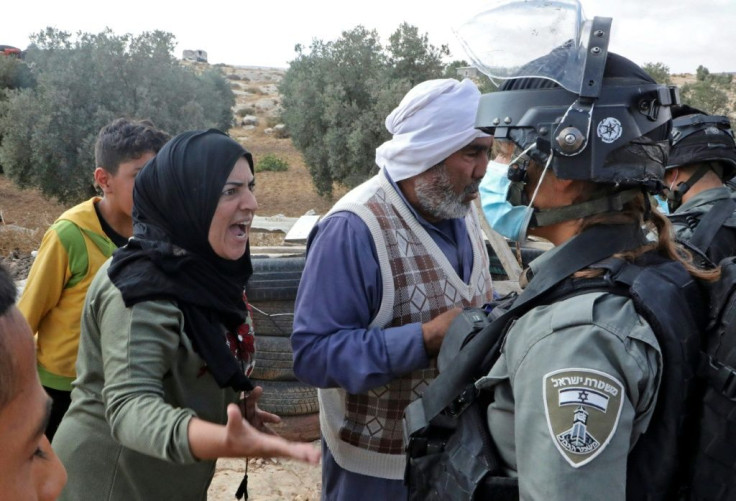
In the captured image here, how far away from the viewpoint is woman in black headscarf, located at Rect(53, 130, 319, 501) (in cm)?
177

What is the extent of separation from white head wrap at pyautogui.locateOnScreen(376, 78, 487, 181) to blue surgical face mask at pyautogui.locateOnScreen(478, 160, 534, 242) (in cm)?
28

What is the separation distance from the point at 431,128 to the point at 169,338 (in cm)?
124

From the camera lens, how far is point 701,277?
1.58 metres

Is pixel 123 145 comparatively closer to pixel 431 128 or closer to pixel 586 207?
pixel 431 128

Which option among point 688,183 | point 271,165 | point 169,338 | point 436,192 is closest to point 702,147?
point 688,183

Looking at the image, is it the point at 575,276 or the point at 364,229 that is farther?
the point at 364,229

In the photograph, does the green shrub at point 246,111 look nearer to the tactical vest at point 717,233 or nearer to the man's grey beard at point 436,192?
the tactical vest at point 717,233

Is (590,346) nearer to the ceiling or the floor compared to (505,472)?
nearer to the ceiling

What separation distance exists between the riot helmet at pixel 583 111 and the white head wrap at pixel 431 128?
69 centimetres

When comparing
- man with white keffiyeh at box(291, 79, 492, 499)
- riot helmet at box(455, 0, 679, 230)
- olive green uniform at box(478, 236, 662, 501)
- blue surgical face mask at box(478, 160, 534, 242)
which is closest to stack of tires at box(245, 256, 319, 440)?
man with white keffiyeh at box(291, 79, 492, 499)

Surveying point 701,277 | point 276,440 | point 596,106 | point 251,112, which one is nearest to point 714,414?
point 701,277

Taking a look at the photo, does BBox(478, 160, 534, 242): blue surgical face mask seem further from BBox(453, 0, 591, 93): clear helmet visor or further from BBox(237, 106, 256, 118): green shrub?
BBox(237, 106, 256, 118): green shrub

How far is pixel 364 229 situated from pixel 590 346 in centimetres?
116

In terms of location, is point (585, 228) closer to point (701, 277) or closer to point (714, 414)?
point (701, 277)
